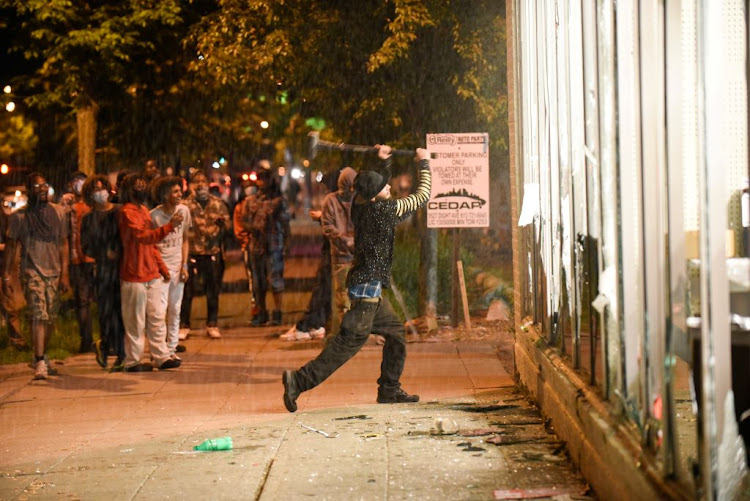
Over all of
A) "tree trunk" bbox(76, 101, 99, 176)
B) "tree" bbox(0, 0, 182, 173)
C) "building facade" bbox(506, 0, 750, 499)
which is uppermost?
"tree" bbox(0, 0, 182, 173)

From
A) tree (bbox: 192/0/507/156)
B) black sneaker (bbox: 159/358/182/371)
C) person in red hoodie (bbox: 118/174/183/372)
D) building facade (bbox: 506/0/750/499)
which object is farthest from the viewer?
tree (bbox: 192/0/507/156)

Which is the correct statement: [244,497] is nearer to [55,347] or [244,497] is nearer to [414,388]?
[414,388]

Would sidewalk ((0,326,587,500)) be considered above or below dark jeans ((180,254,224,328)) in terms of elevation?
below

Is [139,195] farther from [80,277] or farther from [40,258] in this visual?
[80,277]

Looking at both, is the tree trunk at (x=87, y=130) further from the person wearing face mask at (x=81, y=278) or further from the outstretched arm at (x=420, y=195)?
the outstretched arm at (x=420, y=195)

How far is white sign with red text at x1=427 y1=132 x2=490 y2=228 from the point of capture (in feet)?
44.4

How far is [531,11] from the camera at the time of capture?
8422mm

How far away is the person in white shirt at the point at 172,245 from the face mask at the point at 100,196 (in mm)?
529

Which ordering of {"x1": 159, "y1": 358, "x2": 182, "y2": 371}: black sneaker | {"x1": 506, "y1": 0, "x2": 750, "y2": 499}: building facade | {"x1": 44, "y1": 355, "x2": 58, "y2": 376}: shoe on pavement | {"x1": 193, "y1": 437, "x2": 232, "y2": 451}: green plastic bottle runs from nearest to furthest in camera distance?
{"x1": 506, "y1": 0, "x2": 750, "y2": 499}: building facade
{"x1": 193, "y1": 437, "x2": 232, "y2": 451}: green plastic bottle
{"x1": 44, "y1": 355, "x2": 58, "y2": 376}: shoe on pavement
{"x1": 159, "y1": 358, "x2": 182, "y2": 371}: black sneaker

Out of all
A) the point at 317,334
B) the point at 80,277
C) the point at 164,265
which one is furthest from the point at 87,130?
the point at 164,265

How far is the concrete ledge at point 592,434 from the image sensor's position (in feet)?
15.6

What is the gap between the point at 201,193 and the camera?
1427 centimetres

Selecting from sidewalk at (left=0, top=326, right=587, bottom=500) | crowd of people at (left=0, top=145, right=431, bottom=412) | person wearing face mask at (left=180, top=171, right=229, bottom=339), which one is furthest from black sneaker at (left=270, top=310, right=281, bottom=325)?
sidewalk at (left=0, top=326, right=587, bottom=500)

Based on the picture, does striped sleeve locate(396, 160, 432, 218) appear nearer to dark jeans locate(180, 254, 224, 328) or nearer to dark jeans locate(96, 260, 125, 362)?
dark jeans locate(96, 260, 125, 362)
